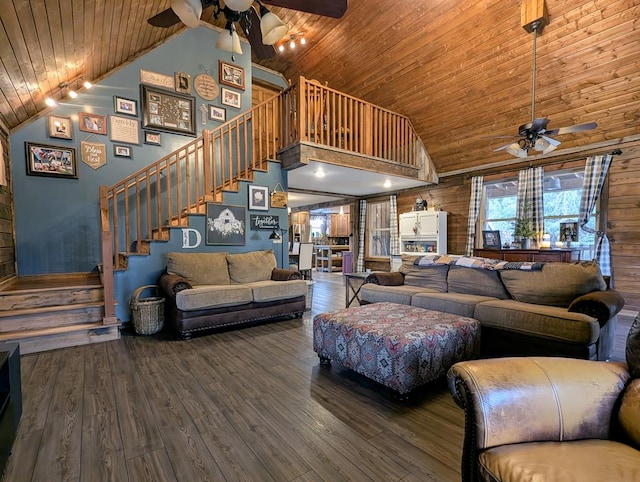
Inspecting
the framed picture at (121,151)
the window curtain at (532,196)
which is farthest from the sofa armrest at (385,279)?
the framed picture at (121,151)

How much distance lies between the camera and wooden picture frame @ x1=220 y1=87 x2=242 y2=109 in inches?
218

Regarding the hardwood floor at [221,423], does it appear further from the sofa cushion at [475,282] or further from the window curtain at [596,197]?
the window curtain at [596,197]

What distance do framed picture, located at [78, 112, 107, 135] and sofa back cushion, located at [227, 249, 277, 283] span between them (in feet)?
8.89

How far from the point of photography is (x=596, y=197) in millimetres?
4711

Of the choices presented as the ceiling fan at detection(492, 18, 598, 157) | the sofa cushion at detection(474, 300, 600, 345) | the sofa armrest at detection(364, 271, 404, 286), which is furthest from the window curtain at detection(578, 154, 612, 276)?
the sofa armrest at detection(364, 271, 404, 286)

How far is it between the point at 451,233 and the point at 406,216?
1058 millimetres

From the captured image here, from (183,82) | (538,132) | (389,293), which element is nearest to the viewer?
(538,132)

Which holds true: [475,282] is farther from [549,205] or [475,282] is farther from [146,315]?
[146,315]

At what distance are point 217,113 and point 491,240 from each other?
5.59 meters

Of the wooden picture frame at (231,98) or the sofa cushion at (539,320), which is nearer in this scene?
the sofa cushion at (539,320)

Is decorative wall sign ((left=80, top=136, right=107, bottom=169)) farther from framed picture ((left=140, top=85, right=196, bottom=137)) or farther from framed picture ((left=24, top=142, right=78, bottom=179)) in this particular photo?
framed picture ((left=140, top=85, right=196, bottom=137))

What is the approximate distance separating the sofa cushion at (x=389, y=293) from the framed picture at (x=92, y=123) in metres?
4.52

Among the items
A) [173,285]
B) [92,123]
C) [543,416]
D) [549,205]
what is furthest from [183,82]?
[549,205]

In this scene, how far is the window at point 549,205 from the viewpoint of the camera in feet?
16.6
